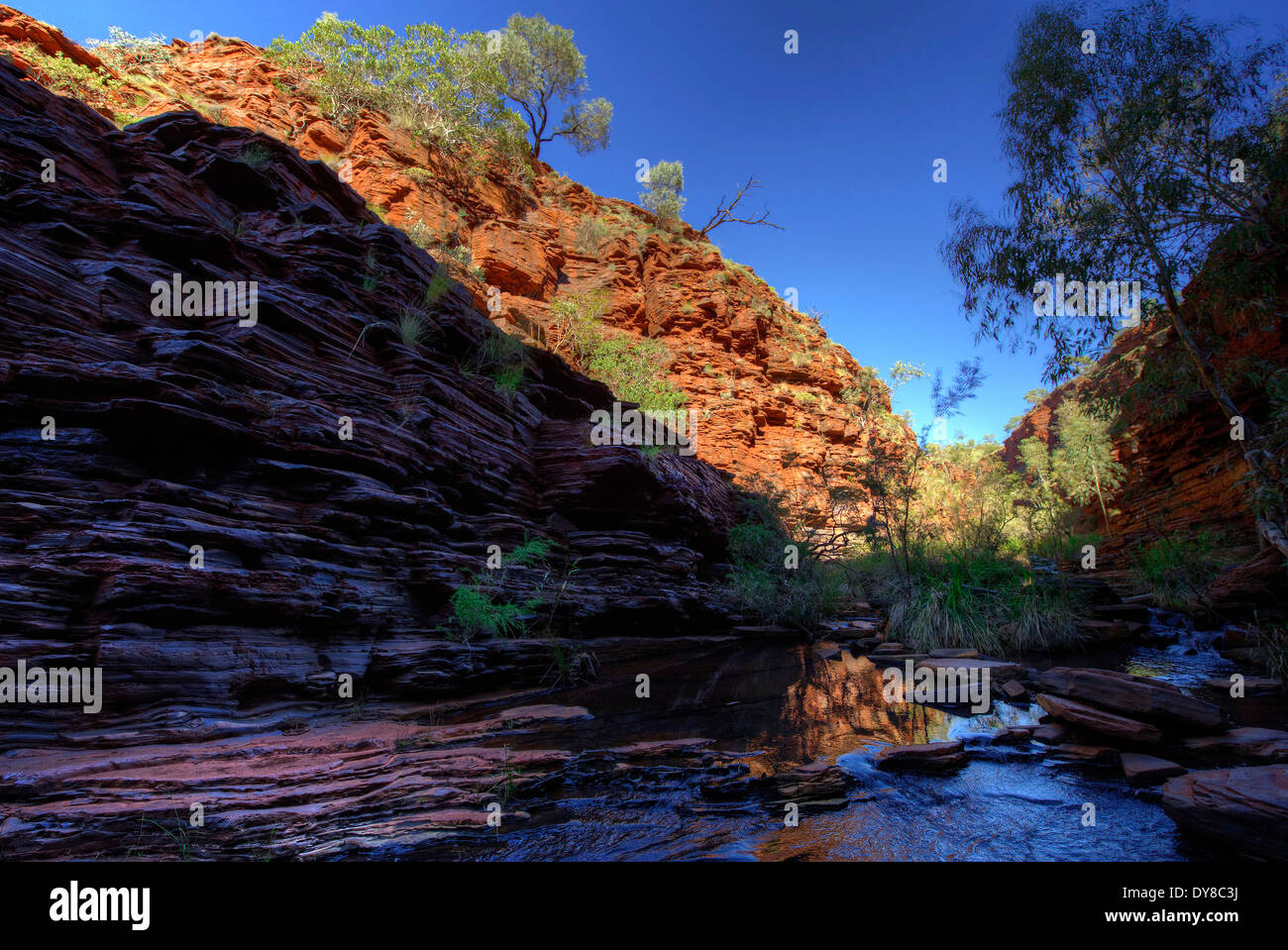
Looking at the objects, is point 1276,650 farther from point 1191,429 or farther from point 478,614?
point 1191,429

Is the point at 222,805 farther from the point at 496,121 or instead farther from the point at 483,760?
the point at 496,121

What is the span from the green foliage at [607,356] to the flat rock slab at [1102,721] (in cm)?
1376

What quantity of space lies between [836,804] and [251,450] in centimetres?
676

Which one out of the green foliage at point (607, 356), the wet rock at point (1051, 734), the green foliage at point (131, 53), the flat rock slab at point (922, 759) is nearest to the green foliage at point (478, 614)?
the flat rock slab at point (922, 759)

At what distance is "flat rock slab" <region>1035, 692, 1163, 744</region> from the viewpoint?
3973mm

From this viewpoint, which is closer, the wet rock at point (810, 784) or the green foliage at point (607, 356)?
the wet rock at point (810, 784)

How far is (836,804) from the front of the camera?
3.23 metres

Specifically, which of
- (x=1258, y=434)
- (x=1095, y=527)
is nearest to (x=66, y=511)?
(x=1258, y=434)

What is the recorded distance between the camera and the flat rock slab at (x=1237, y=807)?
2.42 m

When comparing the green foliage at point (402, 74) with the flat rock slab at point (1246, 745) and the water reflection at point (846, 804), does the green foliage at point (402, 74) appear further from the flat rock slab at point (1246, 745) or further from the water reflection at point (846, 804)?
the flat rock slab at point (1246, 745)

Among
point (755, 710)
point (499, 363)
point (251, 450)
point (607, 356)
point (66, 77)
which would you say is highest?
point (66, 77)

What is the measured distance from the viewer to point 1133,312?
1008 centimetres

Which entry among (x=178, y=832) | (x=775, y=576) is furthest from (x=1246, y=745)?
(x=775, y=576)

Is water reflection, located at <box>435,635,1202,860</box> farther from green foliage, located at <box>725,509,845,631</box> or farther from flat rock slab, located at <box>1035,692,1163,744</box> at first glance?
green foliage, located at <box>725,509,845,631</box>
